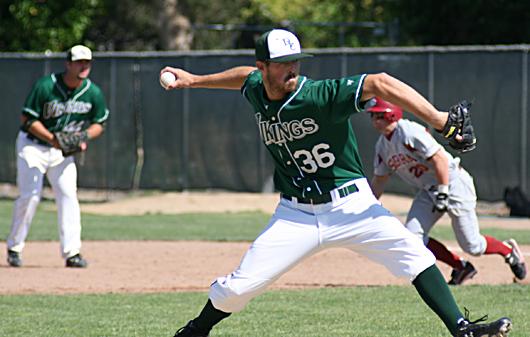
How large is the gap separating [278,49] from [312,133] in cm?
50

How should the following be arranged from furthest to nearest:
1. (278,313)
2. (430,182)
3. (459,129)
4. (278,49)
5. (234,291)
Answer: (430,182) → (278,313) → (234,291) → (278,49) → (459,129)

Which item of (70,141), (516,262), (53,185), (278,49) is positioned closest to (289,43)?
(278,49)

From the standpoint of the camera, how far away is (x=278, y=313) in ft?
25.4

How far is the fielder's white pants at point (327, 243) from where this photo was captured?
18.7ft

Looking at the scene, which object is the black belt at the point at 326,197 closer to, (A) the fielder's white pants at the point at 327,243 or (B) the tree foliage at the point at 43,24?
(A) the fielder's white pants at the point at 327,243

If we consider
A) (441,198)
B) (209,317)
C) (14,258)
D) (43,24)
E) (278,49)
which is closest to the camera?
(278,49)

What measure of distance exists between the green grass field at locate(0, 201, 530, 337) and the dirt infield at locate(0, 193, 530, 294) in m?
0.62

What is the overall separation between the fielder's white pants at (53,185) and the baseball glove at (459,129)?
5.62 metres

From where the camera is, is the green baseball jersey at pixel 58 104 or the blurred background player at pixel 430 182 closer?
the blurred background player at pixel 430 182

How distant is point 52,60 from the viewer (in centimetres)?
2045

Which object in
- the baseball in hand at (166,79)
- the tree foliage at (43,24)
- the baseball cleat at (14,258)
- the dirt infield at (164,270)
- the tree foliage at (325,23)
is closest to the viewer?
the baseball in hand at (166,79)

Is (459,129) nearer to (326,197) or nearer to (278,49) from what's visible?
(326,197)

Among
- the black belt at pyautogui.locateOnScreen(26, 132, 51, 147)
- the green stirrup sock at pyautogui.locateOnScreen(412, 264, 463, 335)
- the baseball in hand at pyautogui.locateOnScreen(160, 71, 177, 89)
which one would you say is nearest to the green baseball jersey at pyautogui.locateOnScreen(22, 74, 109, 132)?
the black belt at pyautogui.locateOnScreen(26, 132, 51, 147)

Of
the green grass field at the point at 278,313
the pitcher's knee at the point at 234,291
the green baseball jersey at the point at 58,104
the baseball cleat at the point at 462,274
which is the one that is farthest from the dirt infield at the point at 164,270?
the pitcher's knee at the point at 234,291
